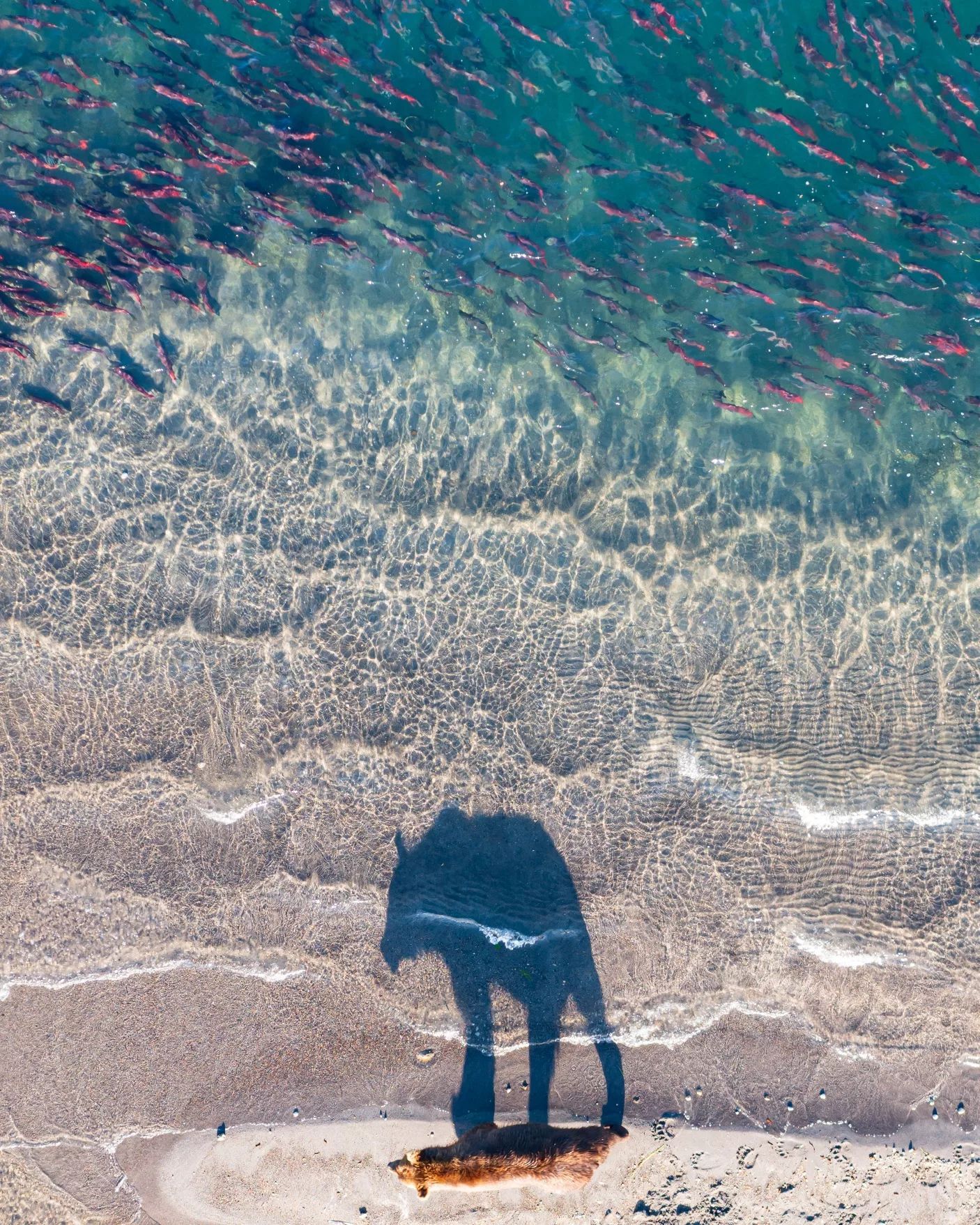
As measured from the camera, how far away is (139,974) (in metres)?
9.60

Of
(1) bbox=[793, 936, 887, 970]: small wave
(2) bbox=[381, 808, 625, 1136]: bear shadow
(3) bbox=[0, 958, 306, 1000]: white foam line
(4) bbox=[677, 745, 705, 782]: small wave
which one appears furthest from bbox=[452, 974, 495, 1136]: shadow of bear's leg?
(1) bbox=[793, 936, 887, 970]: small wave

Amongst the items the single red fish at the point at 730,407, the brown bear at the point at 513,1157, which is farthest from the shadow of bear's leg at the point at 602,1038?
the single red fish at the point at 730,407

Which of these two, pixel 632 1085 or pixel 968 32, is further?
pixel 968 32

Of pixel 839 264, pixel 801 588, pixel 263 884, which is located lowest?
pixel 263 884

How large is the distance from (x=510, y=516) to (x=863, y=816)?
22.3ft

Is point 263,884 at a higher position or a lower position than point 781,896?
lower

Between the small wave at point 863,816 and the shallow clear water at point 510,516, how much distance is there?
0.18 ft

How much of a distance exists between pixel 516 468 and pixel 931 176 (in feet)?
25.0

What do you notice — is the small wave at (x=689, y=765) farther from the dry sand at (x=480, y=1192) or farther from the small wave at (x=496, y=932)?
the dry sand at (x=480, y=1192)

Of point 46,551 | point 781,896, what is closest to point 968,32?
point 781,896

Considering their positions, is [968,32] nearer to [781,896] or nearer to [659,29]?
[659,29]

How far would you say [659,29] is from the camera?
33.7ft

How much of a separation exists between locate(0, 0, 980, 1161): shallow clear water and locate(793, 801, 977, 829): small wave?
0.18ft

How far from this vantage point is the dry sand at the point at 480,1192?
950cm
